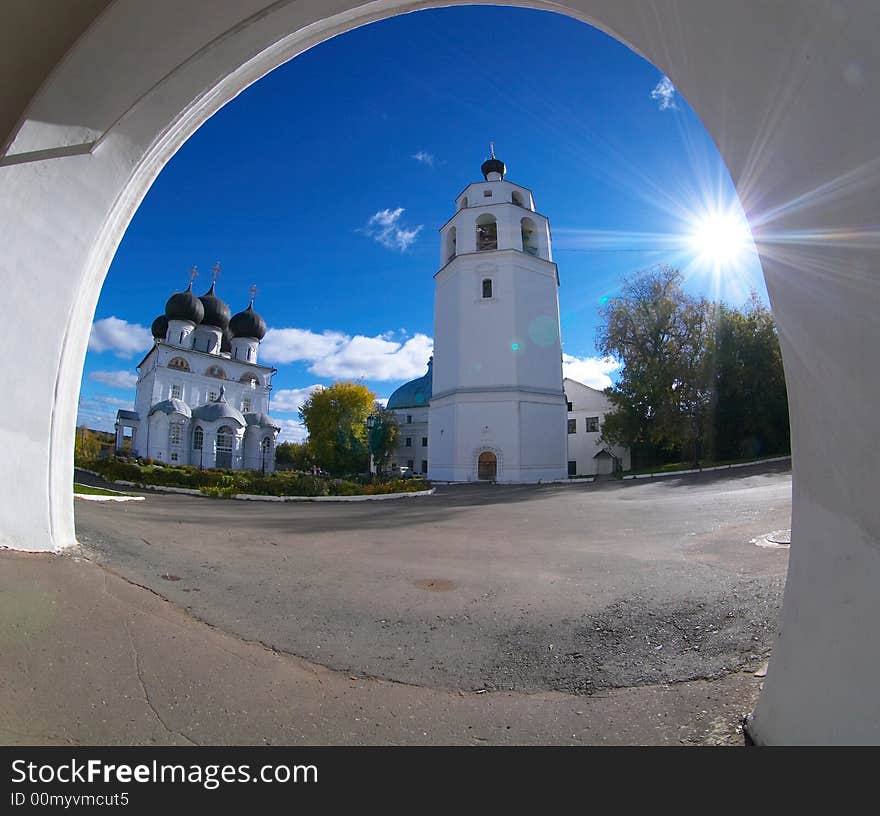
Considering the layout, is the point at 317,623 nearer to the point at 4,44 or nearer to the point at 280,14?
the point at 4,44

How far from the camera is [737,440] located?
2561cm

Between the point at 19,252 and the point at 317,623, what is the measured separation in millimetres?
3855

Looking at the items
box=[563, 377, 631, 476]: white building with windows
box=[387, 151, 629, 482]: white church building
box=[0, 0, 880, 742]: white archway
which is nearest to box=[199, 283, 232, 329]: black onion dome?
box=[387, 151, 629, 482]: white church building

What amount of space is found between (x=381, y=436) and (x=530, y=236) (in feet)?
76.5

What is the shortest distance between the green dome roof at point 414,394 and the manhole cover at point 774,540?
151 ft

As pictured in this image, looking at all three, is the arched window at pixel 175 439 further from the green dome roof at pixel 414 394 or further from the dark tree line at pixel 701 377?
the dark tree line at pixel 701 377

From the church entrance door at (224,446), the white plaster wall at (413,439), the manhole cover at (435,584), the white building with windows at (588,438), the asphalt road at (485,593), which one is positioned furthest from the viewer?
the white plaster wall at (413,439)

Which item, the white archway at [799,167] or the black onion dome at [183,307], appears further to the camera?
the black onion dome at [183,307]

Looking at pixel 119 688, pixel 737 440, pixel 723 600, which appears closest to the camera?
pixel 119 688

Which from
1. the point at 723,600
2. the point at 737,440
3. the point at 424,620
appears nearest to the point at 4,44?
the point at 424,620

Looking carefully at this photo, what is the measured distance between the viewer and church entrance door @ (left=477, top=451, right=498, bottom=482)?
26.5 m

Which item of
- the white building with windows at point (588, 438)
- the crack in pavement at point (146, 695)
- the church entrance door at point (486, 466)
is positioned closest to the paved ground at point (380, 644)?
the crack in pavement at point (146, 695)

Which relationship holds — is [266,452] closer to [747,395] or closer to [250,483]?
[250,483]

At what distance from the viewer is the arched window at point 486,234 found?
2992 centimetres
